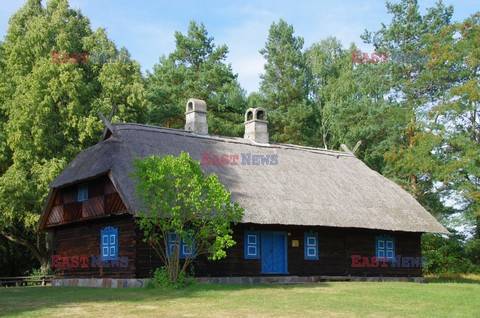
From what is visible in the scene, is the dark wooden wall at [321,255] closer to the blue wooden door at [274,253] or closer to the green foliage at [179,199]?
the blue wooden door at [274,253]

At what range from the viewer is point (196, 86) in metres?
39.4

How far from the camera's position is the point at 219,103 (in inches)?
1529

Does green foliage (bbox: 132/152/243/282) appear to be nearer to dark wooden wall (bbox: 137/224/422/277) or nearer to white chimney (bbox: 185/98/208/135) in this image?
dark wooden wall (bbox: 137/224/422/277)

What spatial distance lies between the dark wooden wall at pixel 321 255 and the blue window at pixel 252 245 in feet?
0.60

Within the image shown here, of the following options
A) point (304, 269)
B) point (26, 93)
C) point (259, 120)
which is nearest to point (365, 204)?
point (304, 269)

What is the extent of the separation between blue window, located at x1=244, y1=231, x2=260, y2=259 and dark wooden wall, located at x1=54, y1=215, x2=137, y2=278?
4.24 m

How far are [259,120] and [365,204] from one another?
609 centimetres

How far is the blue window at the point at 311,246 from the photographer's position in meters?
23.2

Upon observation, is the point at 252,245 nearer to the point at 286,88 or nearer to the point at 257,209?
the point at 257,209

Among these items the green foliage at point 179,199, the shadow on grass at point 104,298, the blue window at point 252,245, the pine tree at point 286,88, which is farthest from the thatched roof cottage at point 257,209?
the pine tree at point 286,88

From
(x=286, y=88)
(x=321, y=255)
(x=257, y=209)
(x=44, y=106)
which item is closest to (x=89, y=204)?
(x=257, y=209)

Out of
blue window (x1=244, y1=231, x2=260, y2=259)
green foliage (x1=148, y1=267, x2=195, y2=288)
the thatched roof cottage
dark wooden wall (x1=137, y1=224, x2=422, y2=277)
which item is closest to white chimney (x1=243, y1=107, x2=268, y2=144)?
the thatched roof cottage

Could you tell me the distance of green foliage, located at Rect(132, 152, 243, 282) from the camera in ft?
56.2

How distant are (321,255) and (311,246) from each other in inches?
22.6
